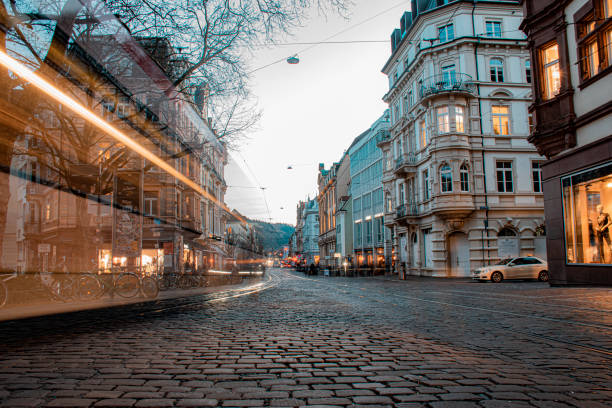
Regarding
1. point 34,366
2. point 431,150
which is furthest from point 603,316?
point 431,150

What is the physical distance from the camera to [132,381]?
4066 millimetres

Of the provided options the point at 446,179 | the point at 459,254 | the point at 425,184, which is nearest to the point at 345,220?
the point at 425,184

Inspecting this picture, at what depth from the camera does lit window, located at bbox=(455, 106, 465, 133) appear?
3119cm

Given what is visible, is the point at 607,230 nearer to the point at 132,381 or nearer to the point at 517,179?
the point at 132,381

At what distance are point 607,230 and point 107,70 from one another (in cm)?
1690

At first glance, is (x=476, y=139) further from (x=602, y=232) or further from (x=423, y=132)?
(x=602, y=232)

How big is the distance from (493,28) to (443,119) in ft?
24.6

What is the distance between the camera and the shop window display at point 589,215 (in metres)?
14.8

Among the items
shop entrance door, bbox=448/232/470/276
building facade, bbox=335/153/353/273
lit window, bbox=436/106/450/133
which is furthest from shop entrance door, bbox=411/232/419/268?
building facade, bbox=335/153/353/273

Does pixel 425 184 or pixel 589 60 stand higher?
pixel 589 60

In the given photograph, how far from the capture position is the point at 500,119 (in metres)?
32.1

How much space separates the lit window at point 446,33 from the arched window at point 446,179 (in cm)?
898

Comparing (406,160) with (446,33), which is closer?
(446,33)

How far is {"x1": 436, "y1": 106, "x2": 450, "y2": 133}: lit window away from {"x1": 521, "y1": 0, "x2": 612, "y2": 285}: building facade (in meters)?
12.8
